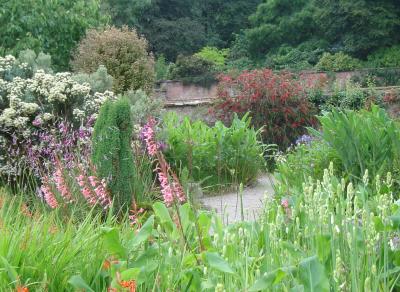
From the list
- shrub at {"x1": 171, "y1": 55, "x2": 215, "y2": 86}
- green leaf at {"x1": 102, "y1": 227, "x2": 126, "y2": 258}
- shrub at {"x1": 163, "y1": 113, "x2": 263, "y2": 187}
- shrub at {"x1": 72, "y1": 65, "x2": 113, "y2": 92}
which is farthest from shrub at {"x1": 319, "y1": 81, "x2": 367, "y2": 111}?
shrub at {"x1": 171, "y1": 55, "x2": 215, "y2": 86}

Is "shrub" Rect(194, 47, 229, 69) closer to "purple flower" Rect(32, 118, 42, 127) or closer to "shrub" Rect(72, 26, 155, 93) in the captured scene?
"shrub" Rect(72, 26, 155, 93)

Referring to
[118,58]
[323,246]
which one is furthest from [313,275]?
[118,58]

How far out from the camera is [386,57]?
1267 inches

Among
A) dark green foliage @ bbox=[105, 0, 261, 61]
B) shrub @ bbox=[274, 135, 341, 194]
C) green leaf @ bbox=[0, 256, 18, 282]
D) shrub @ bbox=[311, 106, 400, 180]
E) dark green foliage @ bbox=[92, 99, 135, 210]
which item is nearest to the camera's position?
green leaf @ bbox=[0, 256, 18, 282]

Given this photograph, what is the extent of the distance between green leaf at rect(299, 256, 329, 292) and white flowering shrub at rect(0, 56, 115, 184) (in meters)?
5.84

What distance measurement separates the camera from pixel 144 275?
111 inches

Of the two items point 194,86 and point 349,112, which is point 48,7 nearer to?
point 349,112

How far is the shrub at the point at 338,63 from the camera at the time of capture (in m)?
30.8

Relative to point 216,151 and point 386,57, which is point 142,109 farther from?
point 386,57

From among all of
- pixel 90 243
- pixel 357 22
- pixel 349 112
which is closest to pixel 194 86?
pixel 357 22

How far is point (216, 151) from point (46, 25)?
7006mm

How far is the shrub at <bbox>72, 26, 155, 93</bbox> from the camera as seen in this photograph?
1429 centimetres

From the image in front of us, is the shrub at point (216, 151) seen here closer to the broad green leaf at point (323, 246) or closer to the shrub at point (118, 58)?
the shrub at point (118, 58)

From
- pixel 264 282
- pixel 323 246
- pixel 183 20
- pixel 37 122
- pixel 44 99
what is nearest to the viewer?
pixel 264 282
